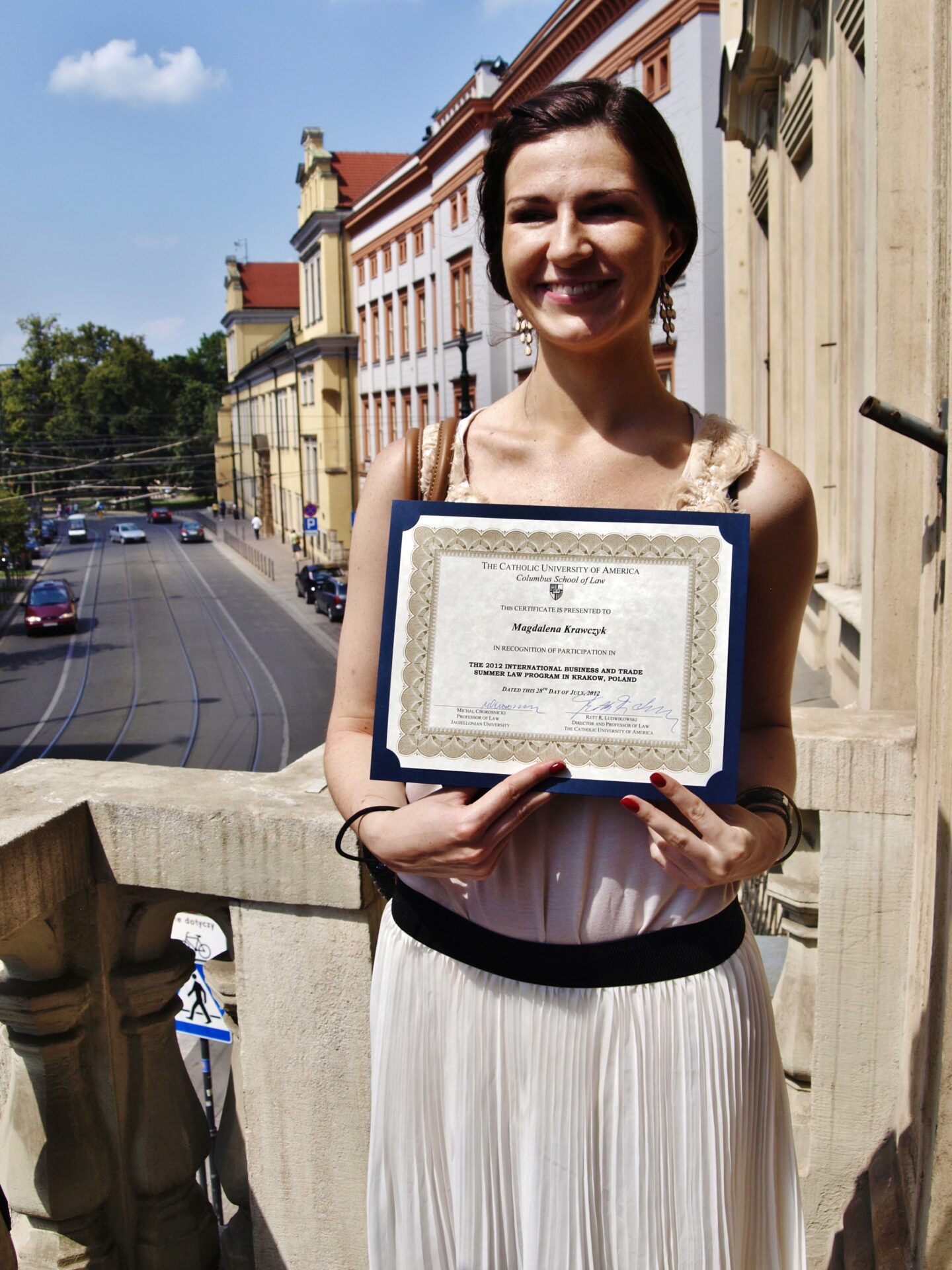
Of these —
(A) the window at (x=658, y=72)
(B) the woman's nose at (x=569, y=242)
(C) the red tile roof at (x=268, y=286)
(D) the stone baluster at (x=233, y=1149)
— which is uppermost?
(C) the red tile roof at (x=268, y=286)

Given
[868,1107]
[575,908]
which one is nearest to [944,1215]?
[868,1107]

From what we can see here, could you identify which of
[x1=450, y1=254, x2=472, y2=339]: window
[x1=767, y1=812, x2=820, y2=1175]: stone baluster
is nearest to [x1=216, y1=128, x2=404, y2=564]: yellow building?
[x1=450, y1=254, x2=472, y2=339]: window

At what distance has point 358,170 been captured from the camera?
4056 cm

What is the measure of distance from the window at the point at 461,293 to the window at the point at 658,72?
347 inches

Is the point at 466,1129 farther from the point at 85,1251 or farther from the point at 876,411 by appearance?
the point at 876,411

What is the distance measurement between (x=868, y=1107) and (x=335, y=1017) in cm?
108

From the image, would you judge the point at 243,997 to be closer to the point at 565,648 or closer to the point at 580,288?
the point at 565,648

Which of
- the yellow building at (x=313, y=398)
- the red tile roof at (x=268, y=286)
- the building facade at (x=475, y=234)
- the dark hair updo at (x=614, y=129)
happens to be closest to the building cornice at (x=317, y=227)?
the yellow building at (x=313, y=398)

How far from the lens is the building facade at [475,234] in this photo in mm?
15070

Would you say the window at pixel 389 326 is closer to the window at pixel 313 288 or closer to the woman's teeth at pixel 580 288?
the window at pixel 313 288

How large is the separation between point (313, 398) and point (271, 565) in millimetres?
14354

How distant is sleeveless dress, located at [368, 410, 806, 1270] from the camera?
1.30 meters

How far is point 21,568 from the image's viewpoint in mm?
18188

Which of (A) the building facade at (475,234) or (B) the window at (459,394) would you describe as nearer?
(A) the building facade at (475,234)
